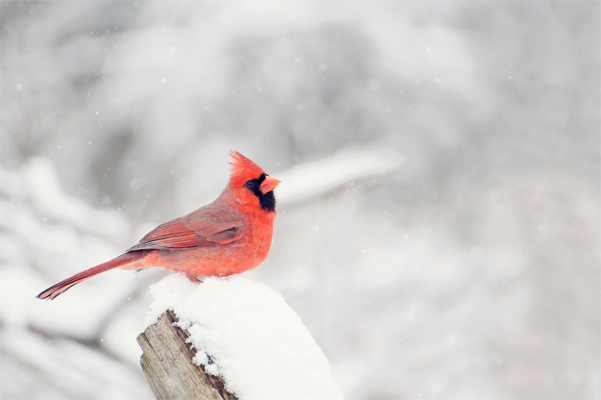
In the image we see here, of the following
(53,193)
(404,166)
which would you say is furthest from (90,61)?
(404,166)

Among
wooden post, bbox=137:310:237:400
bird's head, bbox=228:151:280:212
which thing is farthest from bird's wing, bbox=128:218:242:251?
wooden post, bbox=137:310:237:400

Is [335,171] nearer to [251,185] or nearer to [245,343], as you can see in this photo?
[251,185]

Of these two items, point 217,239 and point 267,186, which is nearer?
point 217,239

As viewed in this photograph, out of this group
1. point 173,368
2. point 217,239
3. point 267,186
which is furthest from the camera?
point 267,186

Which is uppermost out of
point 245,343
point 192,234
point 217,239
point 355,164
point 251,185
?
point 355,164

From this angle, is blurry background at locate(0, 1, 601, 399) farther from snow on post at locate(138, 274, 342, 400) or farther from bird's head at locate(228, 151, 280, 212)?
→ snow on post at locate(138, 274, 342, 400)

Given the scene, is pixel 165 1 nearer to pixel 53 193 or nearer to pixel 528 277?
pixel 53 193

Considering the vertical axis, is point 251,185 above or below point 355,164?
below

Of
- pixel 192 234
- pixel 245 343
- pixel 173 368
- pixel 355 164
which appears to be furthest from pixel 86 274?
pixel 355 164
